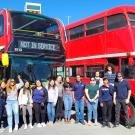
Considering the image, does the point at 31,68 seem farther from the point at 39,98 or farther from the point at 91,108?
the point at 91,108

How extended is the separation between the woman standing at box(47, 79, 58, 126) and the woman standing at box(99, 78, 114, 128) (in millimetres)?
1482

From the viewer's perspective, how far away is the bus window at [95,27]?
1301cm

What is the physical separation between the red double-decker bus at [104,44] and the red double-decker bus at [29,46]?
1.33 meters

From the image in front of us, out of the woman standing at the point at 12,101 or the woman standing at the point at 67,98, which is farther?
the woman standing at the point at 67,98

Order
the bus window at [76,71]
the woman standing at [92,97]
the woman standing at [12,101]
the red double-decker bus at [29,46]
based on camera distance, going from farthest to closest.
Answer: the bus window at [76,71], the red double-decker bus at [29,46], the woman standing at [92,97], the woman standing at [12,101]

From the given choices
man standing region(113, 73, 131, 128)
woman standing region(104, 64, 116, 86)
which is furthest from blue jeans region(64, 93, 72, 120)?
man standing region(113, 73, 131, 128)

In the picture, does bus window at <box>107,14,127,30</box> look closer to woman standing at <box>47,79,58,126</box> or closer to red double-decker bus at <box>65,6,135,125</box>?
red double-decker bus at <box>65,6,135,125</box>

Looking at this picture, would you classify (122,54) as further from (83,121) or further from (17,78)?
(17,78)

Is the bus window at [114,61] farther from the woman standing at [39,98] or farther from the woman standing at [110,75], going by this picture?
the woman standing at [39,98]

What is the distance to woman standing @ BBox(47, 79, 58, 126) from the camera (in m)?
11.3

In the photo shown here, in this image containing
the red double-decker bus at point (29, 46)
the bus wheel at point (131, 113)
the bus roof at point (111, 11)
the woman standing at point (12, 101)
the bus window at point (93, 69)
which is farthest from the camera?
the bus window at point (93, 69)

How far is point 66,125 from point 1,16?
4.33 m

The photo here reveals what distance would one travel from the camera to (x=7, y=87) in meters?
10.7

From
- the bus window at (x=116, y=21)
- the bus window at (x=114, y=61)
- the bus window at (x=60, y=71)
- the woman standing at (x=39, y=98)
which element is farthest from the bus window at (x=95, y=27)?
the woman standing at (x=39, y=98)
